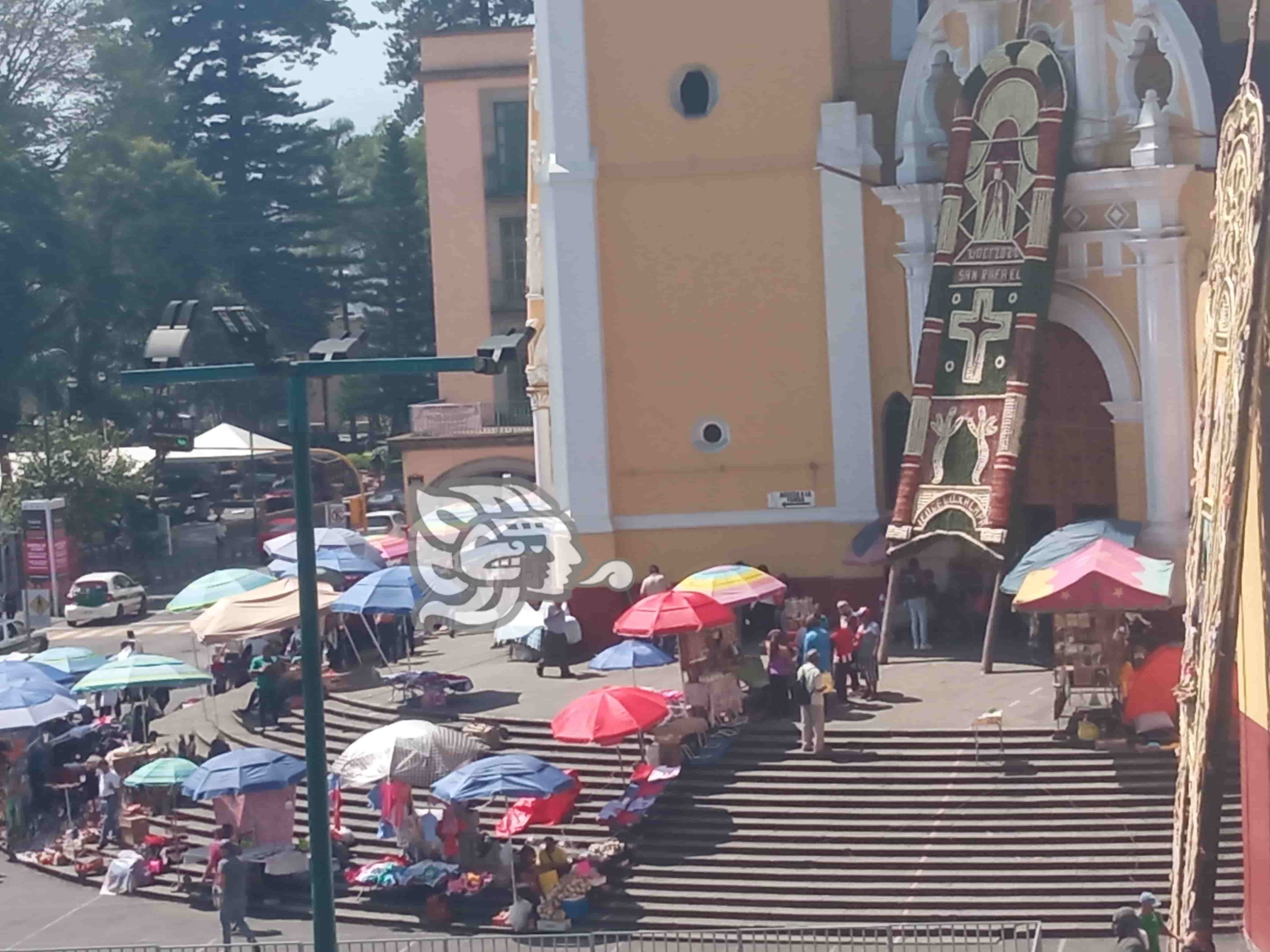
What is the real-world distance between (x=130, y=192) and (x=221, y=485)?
12.4 metres

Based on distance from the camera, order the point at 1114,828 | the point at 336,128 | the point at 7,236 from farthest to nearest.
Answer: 1. the point at 336,128
2. the point at 7,236
3. the point at 1114,828

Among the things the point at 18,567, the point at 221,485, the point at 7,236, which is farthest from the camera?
the point at 221,485

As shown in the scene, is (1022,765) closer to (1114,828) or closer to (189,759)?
(1114,828)

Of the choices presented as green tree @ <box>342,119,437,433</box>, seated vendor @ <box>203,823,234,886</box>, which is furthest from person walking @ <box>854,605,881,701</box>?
green tree @ <box>342,119,437,433</box>

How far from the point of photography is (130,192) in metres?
64.2

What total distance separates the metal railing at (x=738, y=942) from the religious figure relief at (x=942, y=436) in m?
7.89

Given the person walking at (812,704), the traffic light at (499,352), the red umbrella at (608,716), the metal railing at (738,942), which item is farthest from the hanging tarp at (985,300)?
the traffic light at (499,352)

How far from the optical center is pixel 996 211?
84.1 feet

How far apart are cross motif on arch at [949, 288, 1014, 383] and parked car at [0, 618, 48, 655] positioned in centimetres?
2140

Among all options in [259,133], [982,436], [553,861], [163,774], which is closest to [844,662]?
[982,436]

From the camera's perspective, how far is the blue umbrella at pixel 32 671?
26.0 m

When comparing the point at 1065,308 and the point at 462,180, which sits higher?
the point at 462,180

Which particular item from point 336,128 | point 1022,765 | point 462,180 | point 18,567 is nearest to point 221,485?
point 462,180

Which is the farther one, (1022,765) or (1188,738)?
(1022,765)
